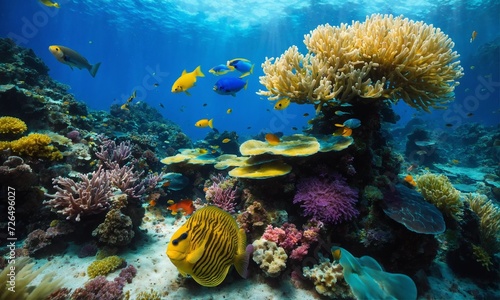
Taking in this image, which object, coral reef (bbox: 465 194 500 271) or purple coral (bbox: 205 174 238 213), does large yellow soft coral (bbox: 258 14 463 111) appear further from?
coral reef (bbox: 465 194 500 271)

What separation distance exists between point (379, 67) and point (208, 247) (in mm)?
4198

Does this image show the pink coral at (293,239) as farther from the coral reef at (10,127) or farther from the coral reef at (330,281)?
the coral reef at (10,127)

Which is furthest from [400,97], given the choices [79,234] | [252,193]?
[79,234]

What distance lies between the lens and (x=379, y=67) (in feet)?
14.0

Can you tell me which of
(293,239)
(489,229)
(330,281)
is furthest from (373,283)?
(489,229)

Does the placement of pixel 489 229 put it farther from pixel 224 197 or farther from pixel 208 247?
pixel 208 247

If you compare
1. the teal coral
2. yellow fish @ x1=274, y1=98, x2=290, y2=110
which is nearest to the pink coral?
the teal coral

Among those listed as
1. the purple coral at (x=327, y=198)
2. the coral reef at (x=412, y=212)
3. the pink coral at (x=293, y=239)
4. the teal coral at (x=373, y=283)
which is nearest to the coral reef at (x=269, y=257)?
the pink coral at (x=293, y=239)

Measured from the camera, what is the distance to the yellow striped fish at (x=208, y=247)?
178cm

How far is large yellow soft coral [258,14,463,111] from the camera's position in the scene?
397cm

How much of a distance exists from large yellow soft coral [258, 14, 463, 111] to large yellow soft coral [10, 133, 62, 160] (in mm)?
4888

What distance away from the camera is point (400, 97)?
14.5 ft

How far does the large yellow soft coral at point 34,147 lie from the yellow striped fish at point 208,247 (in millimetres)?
4779

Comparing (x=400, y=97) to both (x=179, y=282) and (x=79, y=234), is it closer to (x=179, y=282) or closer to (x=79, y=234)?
(x=179, y=282)
